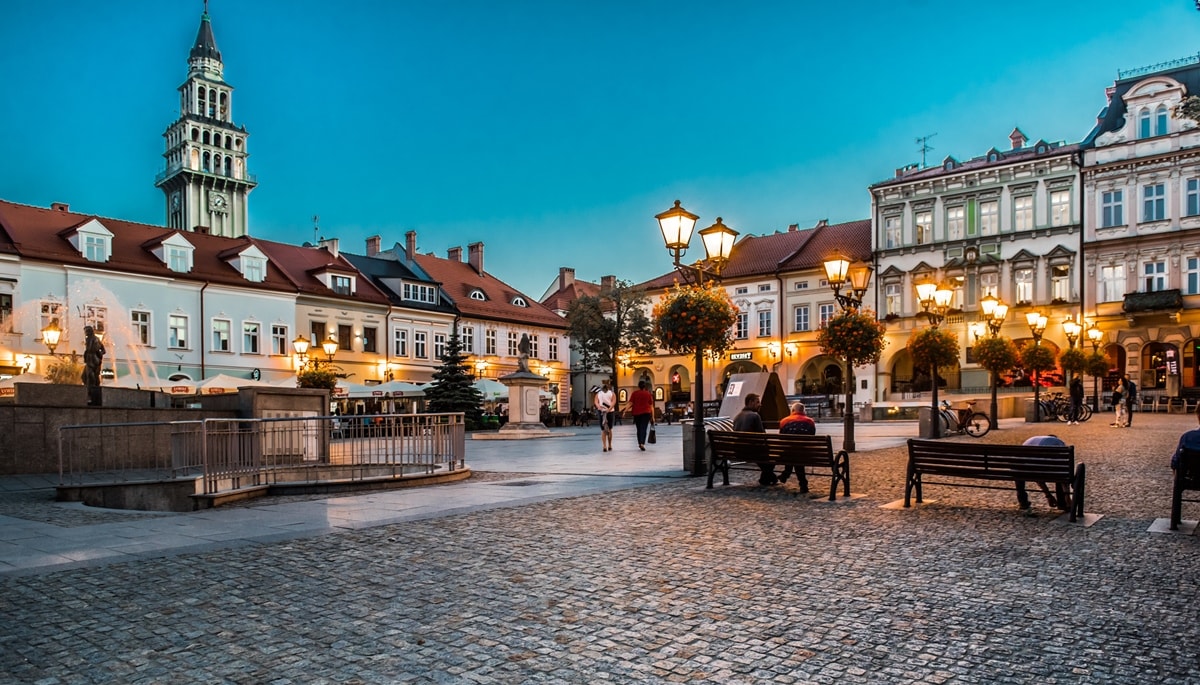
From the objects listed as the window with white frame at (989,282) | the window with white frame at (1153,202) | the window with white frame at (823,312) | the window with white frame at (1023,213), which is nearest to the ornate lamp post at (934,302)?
the window with white frame at (1153,202)

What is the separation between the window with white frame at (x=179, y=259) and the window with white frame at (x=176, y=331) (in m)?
2.27

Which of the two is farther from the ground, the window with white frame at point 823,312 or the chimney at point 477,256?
the chimney at point 477,256

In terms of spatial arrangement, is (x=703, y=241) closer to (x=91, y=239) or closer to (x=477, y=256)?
(x=91, y=239)

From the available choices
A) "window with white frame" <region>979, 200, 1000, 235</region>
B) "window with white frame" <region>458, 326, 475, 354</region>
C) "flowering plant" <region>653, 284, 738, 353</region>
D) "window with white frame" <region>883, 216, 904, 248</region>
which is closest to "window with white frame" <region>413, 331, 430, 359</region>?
"window with white frame" <region>458, 326, 475, 354</region>

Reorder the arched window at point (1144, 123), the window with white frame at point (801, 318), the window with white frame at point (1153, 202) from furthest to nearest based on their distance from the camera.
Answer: the window with white frame at point (801, 318)
the arched window at point (1144, 123)
the window with white frame at point (1153, 202)

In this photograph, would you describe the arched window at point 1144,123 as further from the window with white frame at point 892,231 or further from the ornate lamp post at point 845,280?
the ornate lamp post at point 845,280

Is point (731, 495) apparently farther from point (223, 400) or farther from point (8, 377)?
point (8, 377)

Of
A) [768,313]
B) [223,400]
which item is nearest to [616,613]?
[223,400]

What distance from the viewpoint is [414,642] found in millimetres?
4969

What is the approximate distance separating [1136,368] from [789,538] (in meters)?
43.5

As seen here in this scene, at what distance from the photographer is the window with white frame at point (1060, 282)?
47156mm

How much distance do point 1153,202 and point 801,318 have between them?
807 inches

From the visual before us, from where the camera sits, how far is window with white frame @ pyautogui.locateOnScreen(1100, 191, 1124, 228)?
45812 mm

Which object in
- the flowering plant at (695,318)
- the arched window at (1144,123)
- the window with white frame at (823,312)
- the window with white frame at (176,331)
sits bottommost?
the flowering plant at (695,318)
